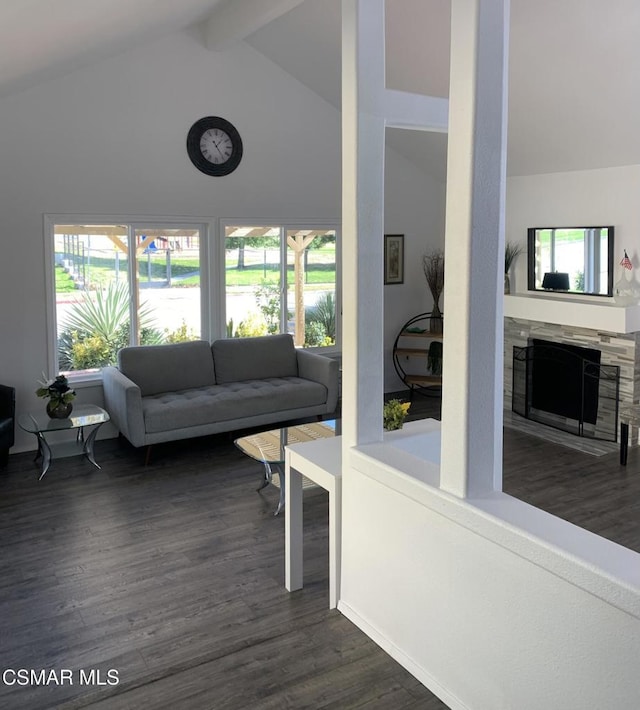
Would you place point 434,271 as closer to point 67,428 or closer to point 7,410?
point 67,428

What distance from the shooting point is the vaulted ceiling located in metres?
4.02

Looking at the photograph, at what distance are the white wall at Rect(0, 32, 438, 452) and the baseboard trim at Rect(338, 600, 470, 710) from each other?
3.71 m

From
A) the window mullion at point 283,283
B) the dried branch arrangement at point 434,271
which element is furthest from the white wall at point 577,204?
the window mullion at point 283,283

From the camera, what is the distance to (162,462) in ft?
19.0

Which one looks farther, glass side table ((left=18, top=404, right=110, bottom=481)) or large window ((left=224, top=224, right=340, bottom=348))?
large window ((left=224, top=224, right=340, bottom=348))

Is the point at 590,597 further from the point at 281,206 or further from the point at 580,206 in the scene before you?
the point at 281,206

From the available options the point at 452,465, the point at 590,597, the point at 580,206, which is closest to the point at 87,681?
the point at 452,465

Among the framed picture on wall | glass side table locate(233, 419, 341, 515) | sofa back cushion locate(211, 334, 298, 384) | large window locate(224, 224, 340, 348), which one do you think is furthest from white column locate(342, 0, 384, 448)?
the framed picture on wall

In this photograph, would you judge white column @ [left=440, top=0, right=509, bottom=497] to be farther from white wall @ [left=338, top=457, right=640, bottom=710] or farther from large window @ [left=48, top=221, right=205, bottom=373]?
large window @ [left=48, top=221, right=205, bottom=373]

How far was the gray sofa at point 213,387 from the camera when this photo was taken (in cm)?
572

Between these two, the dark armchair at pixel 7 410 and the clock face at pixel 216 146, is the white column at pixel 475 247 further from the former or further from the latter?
the clock face at pixel 216 146

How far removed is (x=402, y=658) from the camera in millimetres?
3047

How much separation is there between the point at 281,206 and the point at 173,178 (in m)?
1.12

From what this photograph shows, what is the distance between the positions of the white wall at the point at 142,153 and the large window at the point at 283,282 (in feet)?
0.79
